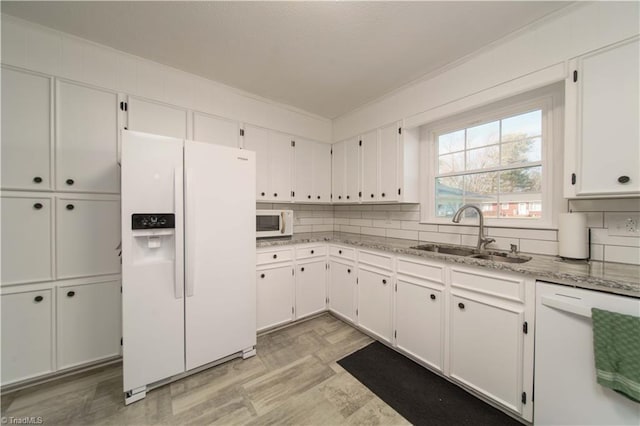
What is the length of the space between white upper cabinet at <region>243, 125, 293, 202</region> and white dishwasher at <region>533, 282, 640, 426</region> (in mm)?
2465

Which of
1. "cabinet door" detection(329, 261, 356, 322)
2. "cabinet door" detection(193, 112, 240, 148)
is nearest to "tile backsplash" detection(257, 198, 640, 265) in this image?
"cabinet door" detection(329, 261, 356, 322)

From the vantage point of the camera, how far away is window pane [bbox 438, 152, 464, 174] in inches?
91.7

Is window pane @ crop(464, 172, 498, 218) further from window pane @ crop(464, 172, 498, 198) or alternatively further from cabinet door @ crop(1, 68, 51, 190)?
cabinet door @ crop(1, 68, 51, 190)

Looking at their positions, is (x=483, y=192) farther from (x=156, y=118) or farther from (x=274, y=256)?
(x=156, y=118)

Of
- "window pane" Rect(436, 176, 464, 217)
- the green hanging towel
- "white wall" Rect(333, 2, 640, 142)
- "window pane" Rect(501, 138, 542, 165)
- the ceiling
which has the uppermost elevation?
the ceiling

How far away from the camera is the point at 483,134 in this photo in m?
2.17

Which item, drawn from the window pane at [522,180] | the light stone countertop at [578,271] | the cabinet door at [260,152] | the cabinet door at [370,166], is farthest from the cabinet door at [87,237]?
the window pane at [522,180]

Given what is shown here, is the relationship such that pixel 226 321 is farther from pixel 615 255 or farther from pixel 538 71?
pixel 538 71

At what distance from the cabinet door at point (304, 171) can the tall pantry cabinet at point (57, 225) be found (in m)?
1.79

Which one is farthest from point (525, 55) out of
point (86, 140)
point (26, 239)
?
point (26, 239)

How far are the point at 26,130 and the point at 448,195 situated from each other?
356cm

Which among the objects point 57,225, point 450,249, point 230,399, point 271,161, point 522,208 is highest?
point 271,161

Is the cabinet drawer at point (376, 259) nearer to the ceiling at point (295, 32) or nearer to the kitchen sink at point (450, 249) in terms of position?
the kitchen sink at point (450, 249)

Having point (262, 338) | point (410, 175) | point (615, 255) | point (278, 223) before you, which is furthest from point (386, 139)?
point (262, 338)
